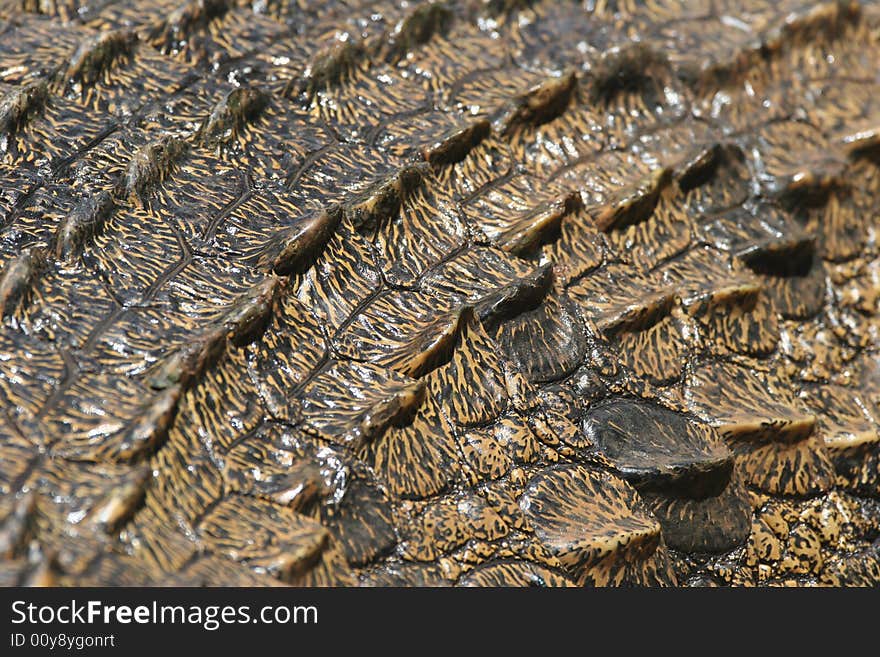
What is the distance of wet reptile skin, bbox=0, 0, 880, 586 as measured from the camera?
1170 millimetres

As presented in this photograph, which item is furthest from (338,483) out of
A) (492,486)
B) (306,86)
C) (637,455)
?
(306,86)

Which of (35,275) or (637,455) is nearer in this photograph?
(35,275)

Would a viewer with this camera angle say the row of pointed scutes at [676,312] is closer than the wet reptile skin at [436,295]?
No

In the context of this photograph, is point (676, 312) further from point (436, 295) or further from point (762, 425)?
point (436, 295)

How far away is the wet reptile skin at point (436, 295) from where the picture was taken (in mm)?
1170

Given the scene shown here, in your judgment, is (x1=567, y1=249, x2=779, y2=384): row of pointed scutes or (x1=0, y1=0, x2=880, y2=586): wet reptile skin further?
(x1=567, y1=249, x2=779, y2=384): row of pointed scutes

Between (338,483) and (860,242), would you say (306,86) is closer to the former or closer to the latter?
(338,483)

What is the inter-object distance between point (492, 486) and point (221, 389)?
1.21 feet

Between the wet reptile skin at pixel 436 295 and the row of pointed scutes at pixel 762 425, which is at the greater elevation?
the wet reptile skin at pixel 436 295

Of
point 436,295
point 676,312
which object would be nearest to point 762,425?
point 676,312

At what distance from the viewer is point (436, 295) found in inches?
54.7

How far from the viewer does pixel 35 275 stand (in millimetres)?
1227

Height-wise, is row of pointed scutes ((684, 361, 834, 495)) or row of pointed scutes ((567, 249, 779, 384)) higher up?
row of pointed scutes ((567, 249, 779, 384))

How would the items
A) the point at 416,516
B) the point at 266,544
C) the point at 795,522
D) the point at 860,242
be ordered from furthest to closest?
1. the point at 860,242
2. the point at 795,522
3. the point at 416,516
4. the point at 266,544
